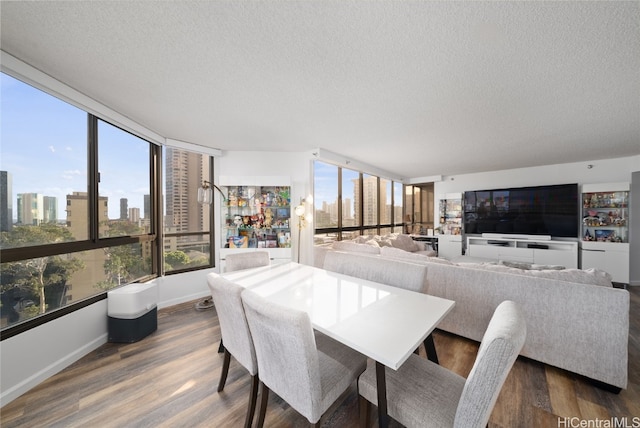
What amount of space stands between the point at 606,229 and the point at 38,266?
8.21 meters

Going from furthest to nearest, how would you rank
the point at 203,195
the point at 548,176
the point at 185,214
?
the point at 548,176 < the point at 185,214 < the point at 203,195

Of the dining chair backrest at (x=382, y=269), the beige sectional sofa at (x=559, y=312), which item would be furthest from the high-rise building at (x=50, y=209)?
the beige sectional sofa at (x=559, y=312)

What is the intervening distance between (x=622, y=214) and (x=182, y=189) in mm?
7672

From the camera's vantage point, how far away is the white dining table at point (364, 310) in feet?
3.53

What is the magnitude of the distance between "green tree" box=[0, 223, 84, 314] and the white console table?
702 centimetres

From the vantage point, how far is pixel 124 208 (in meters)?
2.81

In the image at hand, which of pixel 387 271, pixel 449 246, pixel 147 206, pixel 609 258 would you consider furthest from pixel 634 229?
pixel 147 206

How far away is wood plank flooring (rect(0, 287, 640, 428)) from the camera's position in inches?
59.0

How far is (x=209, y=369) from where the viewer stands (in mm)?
1987

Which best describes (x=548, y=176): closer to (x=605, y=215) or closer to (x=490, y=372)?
(x=605, y=215)

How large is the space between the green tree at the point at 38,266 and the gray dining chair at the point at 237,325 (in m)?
1.67

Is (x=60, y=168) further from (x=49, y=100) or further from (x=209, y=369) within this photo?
(x=209, y=369)

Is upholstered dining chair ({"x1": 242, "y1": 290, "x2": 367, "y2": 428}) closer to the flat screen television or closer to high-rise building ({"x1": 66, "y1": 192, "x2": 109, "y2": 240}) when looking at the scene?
high-rise building ({"x1": 66, "y1": 192, "x2": 109, "y2": 240})

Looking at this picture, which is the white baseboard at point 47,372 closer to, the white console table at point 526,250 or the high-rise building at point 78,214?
the high-rise building at point 78,214
